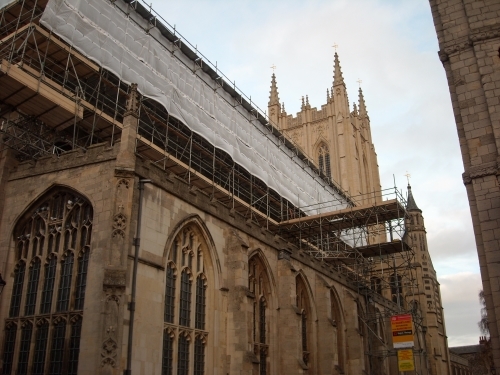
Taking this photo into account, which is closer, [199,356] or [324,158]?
[199,356]

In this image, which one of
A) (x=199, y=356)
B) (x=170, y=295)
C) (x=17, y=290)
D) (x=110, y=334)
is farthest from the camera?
(x=199, y=356)

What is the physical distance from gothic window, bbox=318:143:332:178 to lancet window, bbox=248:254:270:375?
41613 millimetres

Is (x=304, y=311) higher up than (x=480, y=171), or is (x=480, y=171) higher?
(x=480, y=171)

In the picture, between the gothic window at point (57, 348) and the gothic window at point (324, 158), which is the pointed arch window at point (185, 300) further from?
the gothic window at point (324, 158)

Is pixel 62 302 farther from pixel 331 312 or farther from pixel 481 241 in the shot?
pixel 331 312

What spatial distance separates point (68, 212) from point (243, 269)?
6869 mm

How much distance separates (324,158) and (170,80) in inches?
1632

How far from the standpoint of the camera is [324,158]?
214ft

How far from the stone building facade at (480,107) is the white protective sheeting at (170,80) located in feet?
39.5

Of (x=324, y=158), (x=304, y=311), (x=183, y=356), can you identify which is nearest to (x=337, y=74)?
(x=324, y=158)

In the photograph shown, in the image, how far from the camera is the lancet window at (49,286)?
51.3ft

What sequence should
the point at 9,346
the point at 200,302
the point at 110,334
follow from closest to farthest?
1. the point at 110,334
2. the point at 9,346
3. the point at 200,302

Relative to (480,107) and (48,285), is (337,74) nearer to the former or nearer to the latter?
(480,107)

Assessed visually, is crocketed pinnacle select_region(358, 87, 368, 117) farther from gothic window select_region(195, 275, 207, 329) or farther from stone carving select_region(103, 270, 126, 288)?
stone carving select_region(103, 270, 126, 288)
